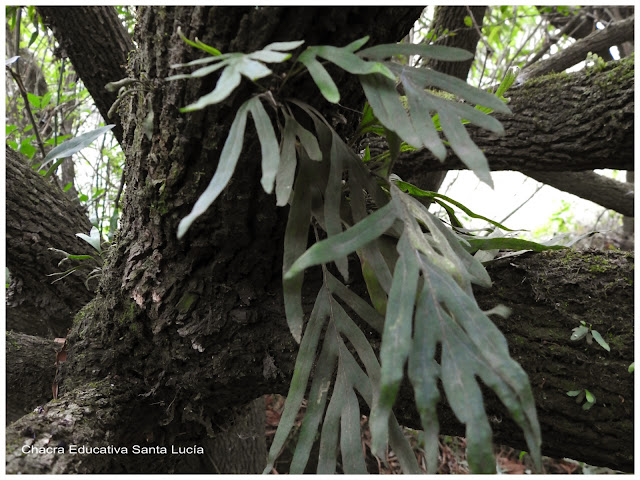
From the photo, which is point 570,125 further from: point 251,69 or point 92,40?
point 92,40

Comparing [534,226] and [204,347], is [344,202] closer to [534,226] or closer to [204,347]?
[204,347]

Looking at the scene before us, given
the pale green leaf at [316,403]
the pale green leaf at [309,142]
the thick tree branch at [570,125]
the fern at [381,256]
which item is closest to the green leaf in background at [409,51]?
the fern at [381,256]

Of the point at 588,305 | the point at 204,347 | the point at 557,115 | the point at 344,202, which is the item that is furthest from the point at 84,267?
the point at 557,115

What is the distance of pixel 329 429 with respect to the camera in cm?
74

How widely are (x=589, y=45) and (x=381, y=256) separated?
2.18 meters

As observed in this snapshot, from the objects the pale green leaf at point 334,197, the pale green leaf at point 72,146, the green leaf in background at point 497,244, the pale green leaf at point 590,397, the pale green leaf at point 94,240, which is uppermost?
the pale green leaf at point 72,146

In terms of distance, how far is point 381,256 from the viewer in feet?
2.28

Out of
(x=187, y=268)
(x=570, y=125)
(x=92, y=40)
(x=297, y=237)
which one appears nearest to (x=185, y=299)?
(x=187, y=268)

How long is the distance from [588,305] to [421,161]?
2.88ft

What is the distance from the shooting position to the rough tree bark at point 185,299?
68 centimetres

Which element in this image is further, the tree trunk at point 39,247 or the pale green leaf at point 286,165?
the tree trunk at point 39,247

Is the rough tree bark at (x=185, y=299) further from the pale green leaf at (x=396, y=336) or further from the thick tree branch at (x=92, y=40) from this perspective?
the thick tree branch at (x=92, y=40)

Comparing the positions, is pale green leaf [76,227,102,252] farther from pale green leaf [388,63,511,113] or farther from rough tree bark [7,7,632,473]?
pale green leaf [388,63,511,113]

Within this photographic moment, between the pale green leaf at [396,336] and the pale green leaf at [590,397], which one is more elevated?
the pale green leaf at [396,336]
